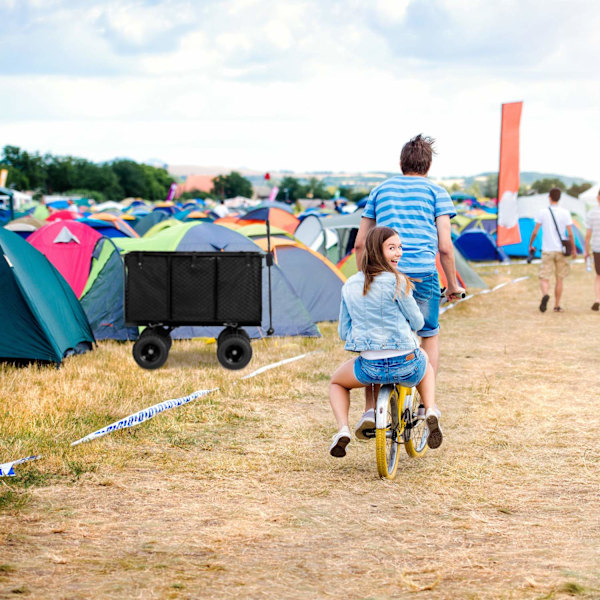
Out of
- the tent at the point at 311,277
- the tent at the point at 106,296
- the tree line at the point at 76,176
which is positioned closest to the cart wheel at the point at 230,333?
the tent at the point at 106,296

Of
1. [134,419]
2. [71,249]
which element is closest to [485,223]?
[71,249]

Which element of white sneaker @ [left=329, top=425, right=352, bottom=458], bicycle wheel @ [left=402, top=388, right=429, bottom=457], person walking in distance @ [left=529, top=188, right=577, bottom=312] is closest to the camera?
white sneaker @ [left=329, top=425, right=352, bottom=458]

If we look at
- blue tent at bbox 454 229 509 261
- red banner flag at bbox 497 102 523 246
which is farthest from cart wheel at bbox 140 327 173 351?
blue tent at bbox 454 229 509 261

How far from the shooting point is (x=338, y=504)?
14.1 feet

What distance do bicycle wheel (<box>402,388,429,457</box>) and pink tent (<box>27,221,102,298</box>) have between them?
604 centimetres

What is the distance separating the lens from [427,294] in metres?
5.03

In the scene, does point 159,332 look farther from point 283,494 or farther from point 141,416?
point 283,494

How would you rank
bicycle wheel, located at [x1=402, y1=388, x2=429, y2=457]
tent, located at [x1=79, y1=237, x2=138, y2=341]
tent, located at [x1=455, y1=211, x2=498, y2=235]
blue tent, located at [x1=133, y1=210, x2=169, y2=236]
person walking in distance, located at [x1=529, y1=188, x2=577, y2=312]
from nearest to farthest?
1. bicycle wheel, located at [x1=402, y1=388, x2=429, y2=457]
2. tent, located at [x1=79, y1=237, x2=138, y2=341]
3. person walking in distance, located at [x1=529, y1=188, x2=577, y2=312]
4. tent, located at [x1=455, y1=211, x2=498, y2=235]
5. blue tent, located at [x1=133, y1=210, x2=169, y2=236]

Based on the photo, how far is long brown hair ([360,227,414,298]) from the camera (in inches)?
176

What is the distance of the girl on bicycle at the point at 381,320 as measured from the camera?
176 inches

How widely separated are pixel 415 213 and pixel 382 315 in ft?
2.84

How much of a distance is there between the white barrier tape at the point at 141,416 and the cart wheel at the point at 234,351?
51.1 inches

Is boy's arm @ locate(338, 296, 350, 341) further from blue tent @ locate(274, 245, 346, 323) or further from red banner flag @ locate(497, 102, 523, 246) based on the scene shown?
red banner flag @ locate(497, 102, 523, 246)

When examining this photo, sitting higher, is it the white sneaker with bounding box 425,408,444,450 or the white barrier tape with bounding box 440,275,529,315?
the white sneaker with bounding box 425,408,444,450
